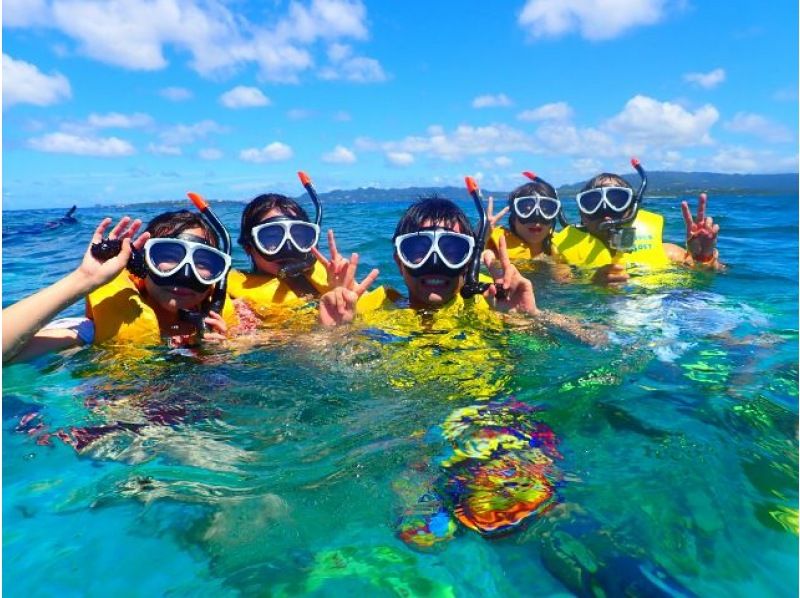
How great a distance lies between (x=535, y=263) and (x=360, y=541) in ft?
18.6

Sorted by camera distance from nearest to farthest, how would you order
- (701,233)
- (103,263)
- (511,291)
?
(103,263)
(511,291)
(701,233)

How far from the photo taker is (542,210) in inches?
275

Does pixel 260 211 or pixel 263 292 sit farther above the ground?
pixel 260 211

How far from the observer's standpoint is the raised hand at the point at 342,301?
391cm

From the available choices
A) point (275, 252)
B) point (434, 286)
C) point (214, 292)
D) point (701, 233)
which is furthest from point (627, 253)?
point (214, 292)

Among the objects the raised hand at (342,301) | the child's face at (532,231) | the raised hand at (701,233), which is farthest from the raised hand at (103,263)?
the raised hand at (701,233)

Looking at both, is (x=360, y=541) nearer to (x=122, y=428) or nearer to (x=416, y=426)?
(x=416, y=426)

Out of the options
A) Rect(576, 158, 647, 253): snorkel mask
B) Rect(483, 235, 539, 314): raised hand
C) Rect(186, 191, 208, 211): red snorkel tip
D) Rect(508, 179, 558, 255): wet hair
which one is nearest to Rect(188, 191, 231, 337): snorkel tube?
Rect(186, 191, 208, 211): red snorkel tip

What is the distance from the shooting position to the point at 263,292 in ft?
17.4

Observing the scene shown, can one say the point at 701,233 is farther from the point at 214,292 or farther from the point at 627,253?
the point at 214,292

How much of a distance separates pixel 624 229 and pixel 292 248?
12.8 ft

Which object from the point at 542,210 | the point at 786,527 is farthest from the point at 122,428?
the point at 542,210

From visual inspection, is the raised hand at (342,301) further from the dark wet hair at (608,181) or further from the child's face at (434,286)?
the dark wet hair at (608,181)

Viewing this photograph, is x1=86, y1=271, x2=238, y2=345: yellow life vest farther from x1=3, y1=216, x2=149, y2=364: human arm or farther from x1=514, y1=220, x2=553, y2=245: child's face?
x1=514, y1=220, x2=553, y2=245: child's face
